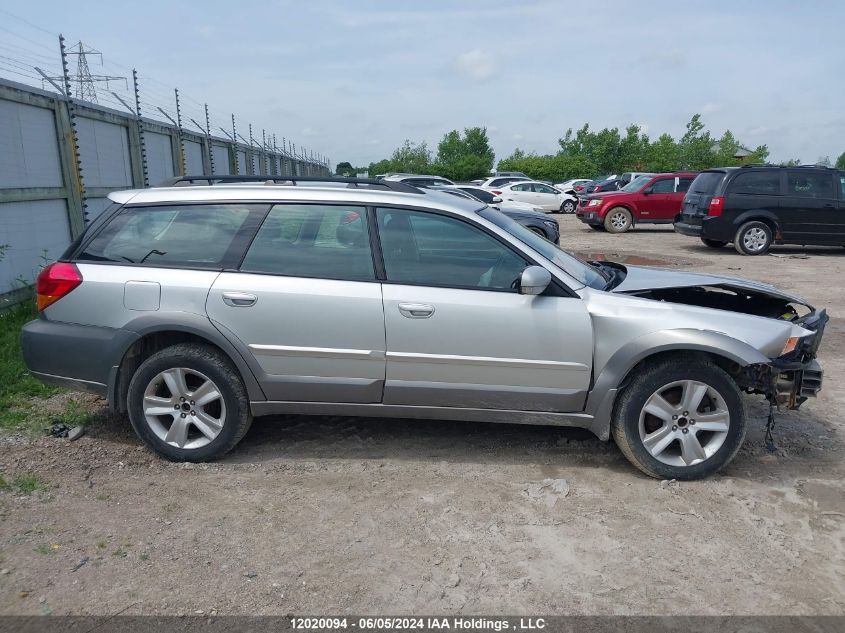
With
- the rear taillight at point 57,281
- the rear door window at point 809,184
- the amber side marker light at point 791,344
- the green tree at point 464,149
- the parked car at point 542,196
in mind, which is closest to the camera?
the amber side marker light at point 791,344

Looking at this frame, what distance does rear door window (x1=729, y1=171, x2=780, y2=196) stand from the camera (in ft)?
43.9

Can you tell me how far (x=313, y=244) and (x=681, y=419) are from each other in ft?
7.91

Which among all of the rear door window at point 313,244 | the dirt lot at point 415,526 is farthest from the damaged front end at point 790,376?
the rear door window at point 313,244

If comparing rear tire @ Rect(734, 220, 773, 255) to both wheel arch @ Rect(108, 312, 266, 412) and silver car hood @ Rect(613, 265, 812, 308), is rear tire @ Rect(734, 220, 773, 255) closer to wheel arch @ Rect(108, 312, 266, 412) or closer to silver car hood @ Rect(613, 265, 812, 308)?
silver car hood @ Rect(613, 265, 812, 308)

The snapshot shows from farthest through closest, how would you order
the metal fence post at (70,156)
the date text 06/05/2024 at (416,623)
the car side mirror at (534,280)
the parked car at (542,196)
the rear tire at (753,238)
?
the parked car at (542,196), the rear tire at (753,238), the metal fence post at (70,156), the car side mirror at (534,280), the date text 06/05/2024 at (416,623)

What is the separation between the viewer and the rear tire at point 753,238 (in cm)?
1357

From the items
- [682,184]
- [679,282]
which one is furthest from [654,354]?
[682,184]

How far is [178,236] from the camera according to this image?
409 cm

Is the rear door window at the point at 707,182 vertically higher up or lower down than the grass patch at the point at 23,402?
higher up

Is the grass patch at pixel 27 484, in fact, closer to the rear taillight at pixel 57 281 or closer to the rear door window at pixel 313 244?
the rear taillight at pixel 57 281

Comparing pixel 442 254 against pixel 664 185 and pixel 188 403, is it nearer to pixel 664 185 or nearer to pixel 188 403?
pixel 188 403

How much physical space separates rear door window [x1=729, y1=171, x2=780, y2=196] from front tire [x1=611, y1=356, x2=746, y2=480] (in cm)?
1118

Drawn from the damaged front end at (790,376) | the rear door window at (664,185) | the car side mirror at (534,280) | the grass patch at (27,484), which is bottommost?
the grass patch at (27,484)

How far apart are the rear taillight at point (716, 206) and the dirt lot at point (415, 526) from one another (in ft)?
32.2
